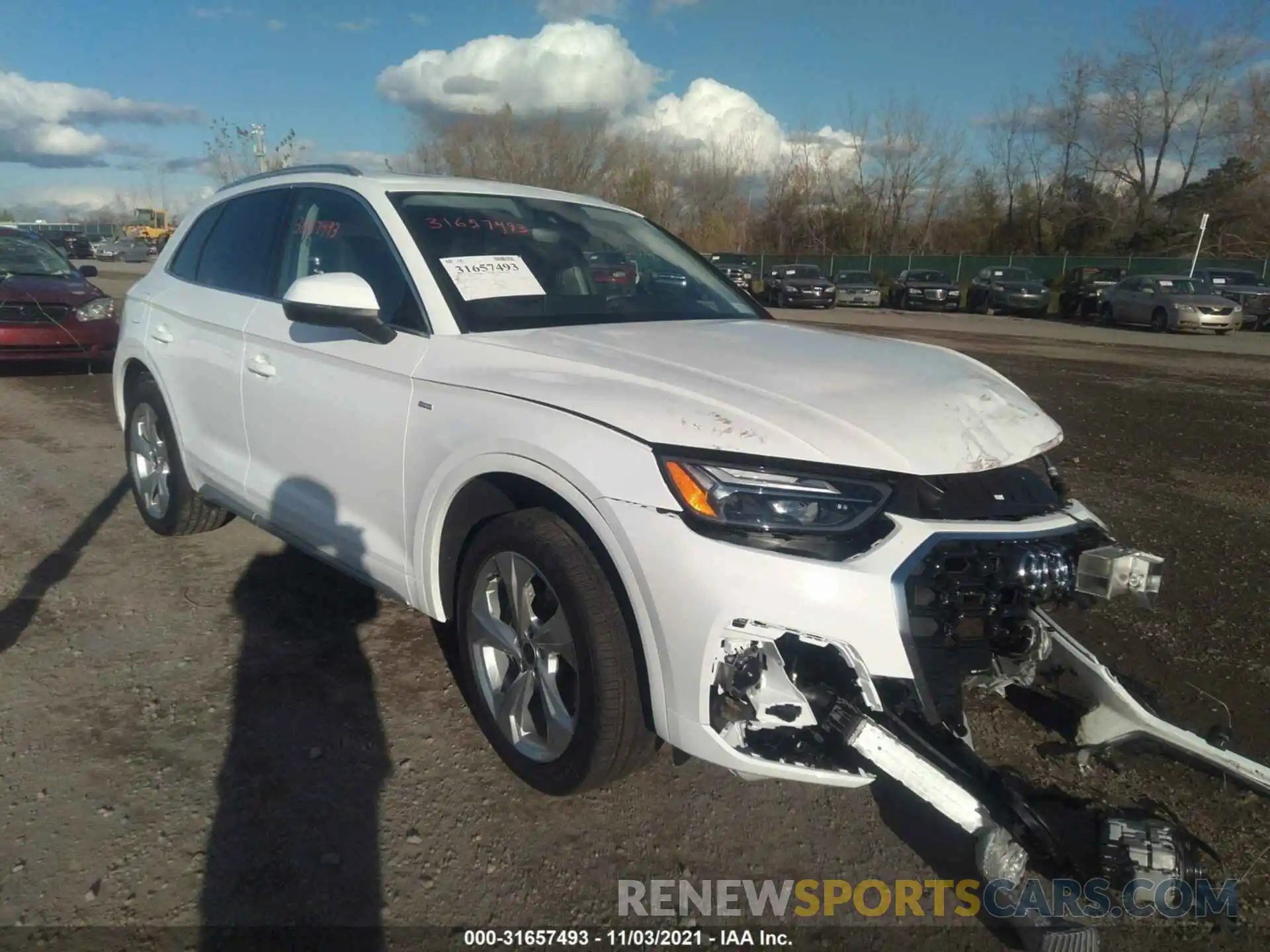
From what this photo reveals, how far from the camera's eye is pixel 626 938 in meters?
2.32

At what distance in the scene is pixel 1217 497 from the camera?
6.14 meters

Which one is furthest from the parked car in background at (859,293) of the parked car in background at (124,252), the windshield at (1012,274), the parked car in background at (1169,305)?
the parked car in background at (124,252)

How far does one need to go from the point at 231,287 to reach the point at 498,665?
7.78 feet

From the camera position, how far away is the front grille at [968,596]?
91.2 inches

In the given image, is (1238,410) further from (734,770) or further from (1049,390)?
(734,770)

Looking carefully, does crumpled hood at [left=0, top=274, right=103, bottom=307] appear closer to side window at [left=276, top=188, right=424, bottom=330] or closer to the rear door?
the rear door

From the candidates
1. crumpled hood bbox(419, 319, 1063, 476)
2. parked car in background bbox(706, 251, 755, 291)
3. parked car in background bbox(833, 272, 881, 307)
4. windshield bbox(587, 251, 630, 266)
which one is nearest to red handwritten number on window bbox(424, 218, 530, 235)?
windshield bbox(587, 251, 630, 266)

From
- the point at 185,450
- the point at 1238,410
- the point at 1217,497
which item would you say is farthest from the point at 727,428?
the point at 1238,410

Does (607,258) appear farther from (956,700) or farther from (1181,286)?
(1181,286)

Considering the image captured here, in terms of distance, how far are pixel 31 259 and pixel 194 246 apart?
8.03 m

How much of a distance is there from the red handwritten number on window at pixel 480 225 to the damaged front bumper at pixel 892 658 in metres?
1.64

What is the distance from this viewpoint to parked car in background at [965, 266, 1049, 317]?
31719 mm

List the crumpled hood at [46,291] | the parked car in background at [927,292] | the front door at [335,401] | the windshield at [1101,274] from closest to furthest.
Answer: the front door at [335,401] < the crumpled hood at [46,291] < the windshield at [1101,274] < the parked car in background at [927,292]

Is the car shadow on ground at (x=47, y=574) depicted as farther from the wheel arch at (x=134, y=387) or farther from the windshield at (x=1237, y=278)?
the windshield at (x=1237, y=278)
